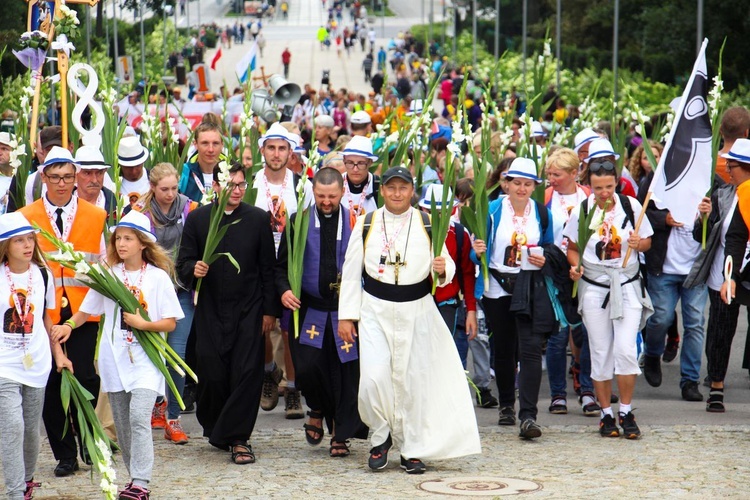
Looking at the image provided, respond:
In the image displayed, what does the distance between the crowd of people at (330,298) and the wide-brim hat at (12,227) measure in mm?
11

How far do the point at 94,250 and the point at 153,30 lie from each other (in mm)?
43214

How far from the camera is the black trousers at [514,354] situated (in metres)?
8.98

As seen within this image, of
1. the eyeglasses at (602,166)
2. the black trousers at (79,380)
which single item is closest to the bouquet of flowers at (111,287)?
the black trousers at (79,380)

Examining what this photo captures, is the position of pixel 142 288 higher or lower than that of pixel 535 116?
lower

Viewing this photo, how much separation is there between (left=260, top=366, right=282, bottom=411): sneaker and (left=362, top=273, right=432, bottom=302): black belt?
2066mm

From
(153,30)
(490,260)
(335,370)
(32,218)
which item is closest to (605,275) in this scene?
(490,260)

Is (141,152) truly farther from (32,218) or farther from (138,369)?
(138,369)

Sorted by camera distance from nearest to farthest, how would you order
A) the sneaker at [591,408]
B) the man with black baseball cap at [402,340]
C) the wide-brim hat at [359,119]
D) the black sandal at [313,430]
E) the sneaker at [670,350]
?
the man with black baseball cap at [402,340] < the black sandal at [313,430] < the sneaker at [591,408] < the sneaker at [670,350] < the wide-brim hat at [359,119]

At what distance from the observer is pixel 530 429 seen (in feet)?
29.0

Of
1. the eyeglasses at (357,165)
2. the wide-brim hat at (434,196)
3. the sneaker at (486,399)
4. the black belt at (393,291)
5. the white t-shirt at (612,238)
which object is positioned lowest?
the sneaker at (486,399)

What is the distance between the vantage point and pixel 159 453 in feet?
28.2

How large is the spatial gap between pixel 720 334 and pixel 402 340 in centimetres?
297

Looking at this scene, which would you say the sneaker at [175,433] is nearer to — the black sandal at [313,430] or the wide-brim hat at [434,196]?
the black sandal at [313,430]

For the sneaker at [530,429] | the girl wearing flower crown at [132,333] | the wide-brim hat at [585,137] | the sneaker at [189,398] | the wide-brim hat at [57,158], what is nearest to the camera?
the girl wearing flower crown at [132,333]
